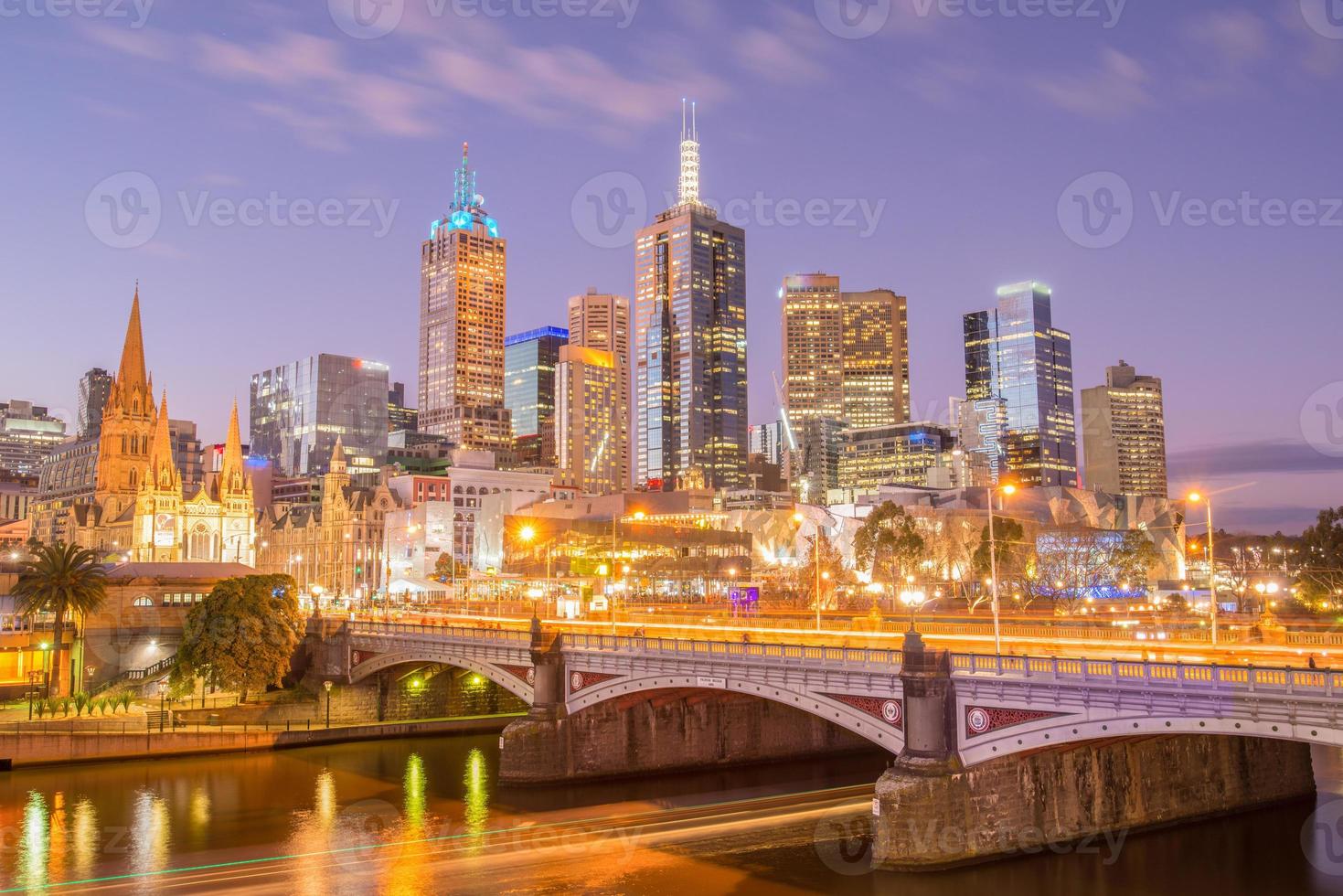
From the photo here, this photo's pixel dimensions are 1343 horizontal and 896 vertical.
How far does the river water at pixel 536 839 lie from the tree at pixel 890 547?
2842 inches

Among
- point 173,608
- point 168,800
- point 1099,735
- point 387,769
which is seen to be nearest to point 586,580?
point 173,608

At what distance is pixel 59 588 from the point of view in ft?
283

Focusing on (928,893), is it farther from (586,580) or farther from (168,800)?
(586,580)

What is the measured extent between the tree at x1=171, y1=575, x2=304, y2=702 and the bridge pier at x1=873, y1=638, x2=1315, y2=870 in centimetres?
5570

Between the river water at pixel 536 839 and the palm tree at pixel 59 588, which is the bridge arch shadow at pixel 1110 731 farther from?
the palm tree at pixel 59 588

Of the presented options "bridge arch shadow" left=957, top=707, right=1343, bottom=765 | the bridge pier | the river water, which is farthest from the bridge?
the river water

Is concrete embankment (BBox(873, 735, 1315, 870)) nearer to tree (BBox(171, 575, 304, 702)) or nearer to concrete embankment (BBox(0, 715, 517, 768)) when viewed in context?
concrete embankment (BBox(0, 715, 517, 768))

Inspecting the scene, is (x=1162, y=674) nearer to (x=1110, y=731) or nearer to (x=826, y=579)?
(x=1110, y=731)

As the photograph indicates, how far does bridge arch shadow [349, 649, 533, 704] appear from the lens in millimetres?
66250

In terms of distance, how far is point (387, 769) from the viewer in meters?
69.4

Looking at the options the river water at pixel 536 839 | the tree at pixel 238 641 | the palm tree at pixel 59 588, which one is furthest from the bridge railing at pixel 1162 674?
the palm tree at pixel 59 588

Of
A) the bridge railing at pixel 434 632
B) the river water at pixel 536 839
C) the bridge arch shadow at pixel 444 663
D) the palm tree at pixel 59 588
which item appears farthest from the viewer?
the palm tree at pixel 59 588

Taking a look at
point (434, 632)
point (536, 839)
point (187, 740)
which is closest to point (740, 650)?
point (536, 839)

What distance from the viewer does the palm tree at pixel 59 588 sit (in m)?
86.1
